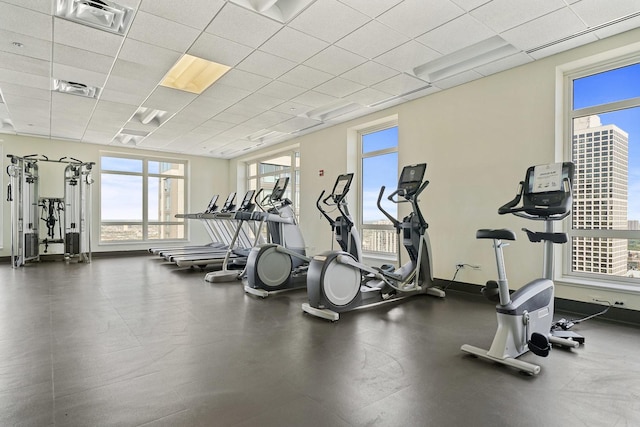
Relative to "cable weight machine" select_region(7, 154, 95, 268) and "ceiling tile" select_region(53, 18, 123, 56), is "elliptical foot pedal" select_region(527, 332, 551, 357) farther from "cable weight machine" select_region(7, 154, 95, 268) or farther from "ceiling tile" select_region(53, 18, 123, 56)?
"cable weight machine" select_region(7, 154, 95, 268)

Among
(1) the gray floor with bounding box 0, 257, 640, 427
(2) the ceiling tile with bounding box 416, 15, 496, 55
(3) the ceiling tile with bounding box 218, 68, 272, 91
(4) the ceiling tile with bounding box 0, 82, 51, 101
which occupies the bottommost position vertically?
(1) the gray floor with bounding box 0, 257, 640, 427

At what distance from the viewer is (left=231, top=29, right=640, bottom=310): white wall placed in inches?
168

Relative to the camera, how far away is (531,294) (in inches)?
104

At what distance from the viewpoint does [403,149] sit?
237 inches

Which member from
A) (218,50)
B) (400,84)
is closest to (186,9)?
(218,50)

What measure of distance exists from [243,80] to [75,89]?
2.80 m

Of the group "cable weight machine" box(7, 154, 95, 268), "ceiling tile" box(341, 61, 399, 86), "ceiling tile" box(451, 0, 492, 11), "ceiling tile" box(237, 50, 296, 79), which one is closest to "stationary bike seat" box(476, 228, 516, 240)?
"ceiling tile" box(451, 0, 492, 11)

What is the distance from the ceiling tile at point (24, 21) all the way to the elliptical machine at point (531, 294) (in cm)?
462

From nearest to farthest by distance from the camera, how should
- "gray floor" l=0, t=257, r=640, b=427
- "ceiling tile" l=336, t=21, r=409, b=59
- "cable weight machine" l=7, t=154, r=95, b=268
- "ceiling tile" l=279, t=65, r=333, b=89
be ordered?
"gray floor" l=0, t=257, r=640, b=427 → "ceiling tile" l=336, t=21, r=409, b=59 → "ceiling tile" l=279, t=65, r=333, b=89 → "cable weight machine" l=7, t=154, r=95, b=268

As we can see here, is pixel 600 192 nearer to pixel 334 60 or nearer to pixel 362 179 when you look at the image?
pixel 334 60

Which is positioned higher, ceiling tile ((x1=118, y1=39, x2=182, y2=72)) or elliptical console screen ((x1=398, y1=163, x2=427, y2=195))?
ceiling tile ((x1=118, y1=39, x2=182, y2=72))

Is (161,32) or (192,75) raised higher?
(192,75)

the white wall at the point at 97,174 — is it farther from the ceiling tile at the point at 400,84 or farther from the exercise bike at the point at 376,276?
the exercise bike at the point at 376,276

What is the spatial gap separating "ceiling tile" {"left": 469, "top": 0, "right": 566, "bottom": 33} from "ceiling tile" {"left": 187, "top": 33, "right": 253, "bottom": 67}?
2.55 m
